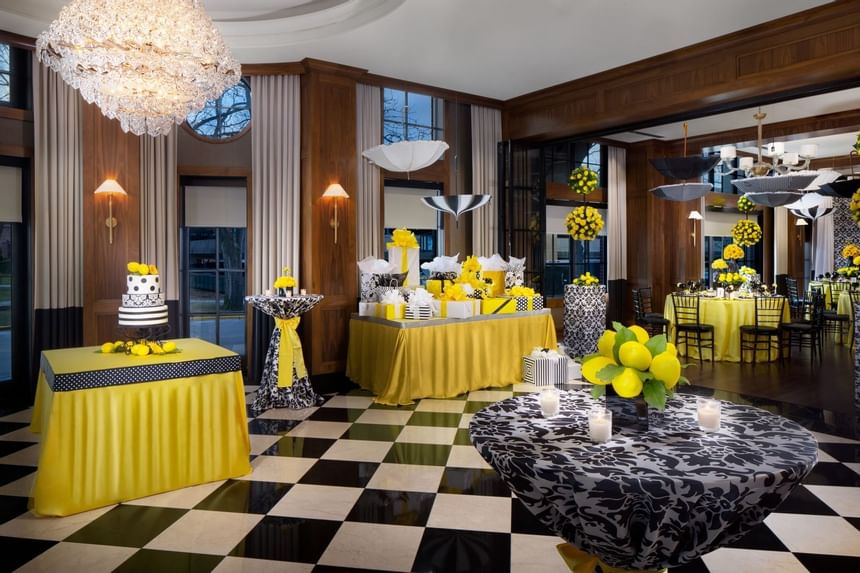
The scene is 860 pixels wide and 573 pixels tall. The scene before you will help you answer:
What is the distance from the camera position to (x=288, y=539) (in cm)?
306

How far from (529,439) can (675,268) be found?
10375 millimetres

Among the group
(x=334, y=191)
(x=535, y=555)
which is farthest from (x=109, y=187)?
(x=535, y=555)

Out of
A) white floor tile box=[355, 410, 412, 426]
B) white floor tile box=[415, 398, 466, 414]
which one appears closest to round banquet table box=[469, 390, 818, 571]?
white floor tile box=[355, 410, 412, 426]

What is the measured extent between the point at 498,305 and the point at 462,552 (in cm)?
398

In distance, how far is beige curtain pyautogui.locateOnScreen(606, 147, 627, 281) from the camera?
11.0 metres

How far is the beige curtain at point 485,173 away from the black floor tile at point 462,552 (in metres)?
5.58

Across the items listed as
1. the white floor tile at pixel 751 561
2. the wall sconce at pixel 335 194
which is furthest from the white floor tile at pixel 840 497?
the wall sconce at pixel 335 194

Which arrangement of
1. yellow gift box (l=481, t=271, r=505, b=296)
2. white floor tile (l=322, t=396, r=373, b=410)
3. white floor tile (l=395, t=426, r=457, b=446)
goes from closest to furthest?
white floor tile (l=395, t=426, r=457, b=446) < white floor tile (l=322, t=396, r=373, b=410) < yellow gift box (l=481, t=271, r=505, b=296)

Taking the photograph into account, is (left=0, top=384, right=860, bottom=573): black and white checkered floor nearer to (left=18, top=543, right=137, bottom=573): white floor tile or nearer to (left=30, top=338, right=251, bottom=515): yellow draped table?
(left=18, top=543, right=137, bottom=573): white floor tile

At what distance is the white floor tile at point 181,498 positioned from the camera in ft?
11.4

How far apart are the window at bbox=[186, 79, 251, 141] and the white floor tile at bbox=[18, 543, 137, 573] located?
16.5 feet

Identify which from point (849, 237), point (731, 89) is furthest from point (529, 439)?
point (849, 237)

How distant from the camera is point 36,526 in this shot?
3184 mm

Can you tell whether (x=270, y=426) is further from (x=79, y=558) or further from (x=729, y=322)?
(x=729, y=322)
